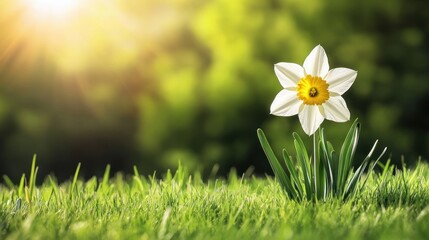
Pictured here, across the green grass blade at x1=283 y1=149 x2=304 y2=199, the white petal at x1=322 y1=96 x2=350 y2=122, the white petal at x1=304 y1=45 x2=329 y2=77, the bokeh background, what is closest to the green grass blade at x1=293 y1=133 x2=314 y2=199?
the green grass blade at x1=283 y1=149 x2=304 y2=199

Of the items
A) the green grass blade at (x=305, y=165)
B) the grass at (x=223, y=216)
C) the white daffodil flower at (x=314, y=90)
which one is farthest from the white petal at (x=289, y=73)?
the grass at (x=223, y=216)

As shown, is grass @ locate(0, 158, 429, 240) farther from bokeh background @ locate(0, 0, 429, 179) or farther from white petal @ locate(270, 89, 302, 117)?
bokeh background @ locate(0, 0, 429, 179)

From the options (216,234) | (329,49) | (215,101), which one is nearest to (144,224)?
(216,234)

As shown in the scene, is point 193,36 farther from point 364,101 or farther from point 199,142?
point 364,101

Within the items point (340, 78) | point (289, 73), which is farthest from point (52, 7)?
point (340, 78)

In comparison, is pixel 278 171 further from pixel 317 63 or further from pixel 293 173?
pixel 317 63
